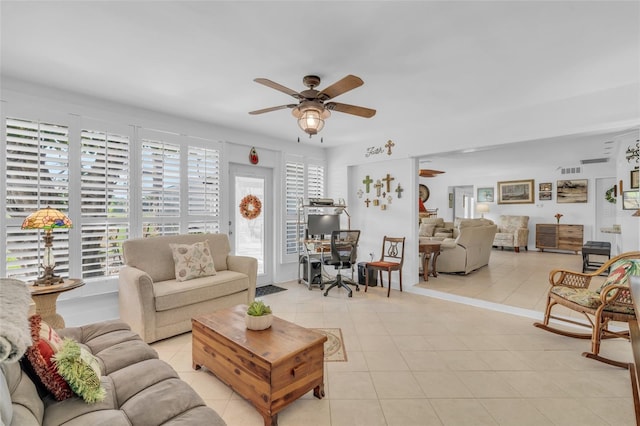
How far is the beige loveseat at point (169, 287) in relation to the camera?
279 centimetres

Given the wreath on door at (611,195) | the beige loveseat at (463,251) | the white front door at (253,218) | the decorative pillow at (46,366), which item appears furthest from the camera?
the wreath on door at (611,195)

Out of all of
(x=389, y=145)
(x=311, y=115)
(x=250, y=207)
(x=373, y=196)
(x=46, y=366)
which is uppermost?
(x=389, y=145)

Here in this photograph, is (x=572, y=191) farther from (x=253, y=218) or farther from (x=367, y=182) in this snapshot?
(x=253, y=218)

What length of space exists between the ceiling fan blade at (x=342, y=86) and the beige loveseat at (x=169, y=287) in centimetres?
225

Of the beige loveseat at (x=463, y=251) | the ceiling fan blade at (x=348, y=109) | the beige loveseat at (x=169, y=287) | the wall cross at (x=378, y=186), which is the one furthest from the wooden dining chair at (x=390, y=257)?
the ceiling fan blade at (x=348, y=109)

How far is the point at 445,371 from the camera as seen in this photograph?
2352 millimetres

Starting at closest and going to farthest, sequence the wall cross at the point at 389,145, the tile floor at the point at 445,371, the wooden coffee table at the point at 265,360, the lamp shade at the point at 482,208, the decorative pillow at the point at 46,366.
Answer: the decorative pillow at the point at 46,366 → the wooden coffee table at the point at 265,360 → the tile floor at the point at 445,371 → the wall cross at the point at 389,145 → the lamp shade at the point at 482,208

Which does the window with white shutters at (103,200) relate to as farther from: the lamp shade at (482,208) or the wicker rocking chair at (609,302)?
the lamp shade at (482,208)

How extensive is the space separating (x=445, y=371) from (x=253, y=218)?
343 centimetres

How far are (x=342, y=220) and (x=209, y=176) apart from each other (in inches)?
101

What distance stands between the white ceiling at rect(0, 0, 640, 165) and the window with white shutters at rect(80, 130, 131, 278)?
0.53 meters

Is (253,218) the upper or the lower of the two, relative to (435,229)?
upper

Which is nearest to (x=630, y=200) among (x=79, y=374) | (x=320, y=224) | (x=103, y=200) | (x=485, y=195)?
(x=320, y=224)

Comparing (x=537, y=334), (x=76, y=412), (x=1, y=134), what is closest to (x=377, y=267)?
(x=537, y=334)
